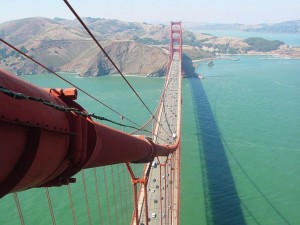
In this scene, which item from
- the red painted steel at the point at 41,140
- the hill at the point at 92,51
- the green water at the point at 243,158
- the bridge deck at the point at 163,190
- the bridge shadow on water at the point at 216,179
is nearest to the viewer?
the red painted steel at the point at 41,140

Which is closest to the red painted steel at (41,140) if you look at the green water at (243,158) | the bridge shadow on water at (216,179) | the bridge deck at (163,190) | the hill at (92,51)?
the bridge deck at (163,190)

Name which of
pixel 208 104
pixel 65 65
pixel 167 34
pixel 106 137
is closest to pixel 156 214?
pixel 106 137

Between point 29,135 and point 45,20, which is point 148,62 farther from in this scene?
point 45,20

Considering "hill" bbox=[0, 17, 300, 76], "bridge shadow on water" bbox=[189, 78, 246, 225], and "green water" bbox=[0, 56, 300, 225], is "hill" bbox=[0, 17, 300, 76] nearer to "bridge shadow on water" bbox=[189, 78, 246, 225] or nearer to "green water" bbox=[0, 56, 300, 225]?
"green water" bbox=[0, 56, 300, 225]

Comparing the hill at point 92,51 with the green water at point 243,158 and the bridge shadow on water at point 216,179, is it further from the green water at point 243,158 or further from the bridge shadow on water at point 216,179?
the bridge shadow on water at point 216,179

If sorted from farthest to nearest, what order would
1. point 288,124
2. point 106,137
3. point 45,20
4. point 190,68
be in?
point 45,20 < point 190,68 < point 288,124 < point 106,137

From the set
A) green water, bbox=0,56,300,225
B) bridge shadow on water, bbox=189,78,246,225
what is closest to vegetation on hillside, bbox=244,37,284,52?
green water, bbox=0,56,300,225
